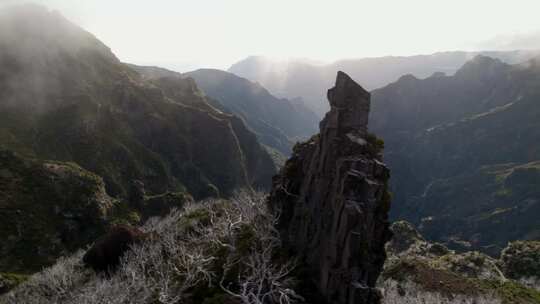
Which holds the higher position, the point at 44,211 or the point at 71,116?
the point at 71,116

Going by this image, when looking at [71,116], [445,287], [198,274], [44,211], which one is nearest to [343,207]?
[198,274]

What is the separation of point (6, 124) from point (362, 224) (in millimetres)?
146348

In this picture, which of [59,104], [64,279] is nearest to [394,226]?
[64,279]

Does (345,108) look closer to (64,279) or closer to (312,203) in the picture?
(312,203)

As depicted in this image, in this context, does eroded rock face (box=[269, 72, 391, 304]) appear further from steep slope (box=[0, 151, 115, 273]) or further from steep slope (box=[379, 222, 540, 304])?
steep slope (box=[0, 151, 115, 273])

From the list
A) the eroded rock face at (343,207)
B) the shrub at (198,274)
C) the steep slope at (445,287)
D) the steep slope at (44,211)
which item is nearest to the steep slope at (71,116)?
the steep slope at (44,211)

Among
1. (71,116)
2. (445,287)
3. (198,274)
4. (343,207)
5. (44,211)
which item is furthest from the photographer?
(71,116)

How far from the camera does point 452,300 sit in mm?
53188

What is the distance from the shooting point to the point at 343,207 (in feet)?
131

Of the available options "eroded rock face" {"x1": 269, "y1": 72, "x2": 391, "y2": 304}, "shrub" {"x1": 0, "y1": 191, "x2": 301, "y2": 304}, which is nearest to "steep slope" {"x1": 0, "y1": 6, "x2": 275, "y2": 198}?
"shrub" {"x1": 0, "y1": 191, "x2": 301, "y2": 304}

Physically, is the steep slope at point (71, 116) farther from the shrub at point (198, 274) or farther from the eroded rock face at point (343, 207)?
the eroded rock face at point (343, 207)

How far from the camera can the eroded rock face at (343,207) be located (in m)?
39.2

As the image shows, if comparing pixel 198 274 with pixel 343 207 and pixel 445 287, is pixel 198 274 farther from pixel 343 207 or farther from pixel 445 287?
pixel 445 287

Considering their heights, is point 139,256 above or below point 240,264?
below
